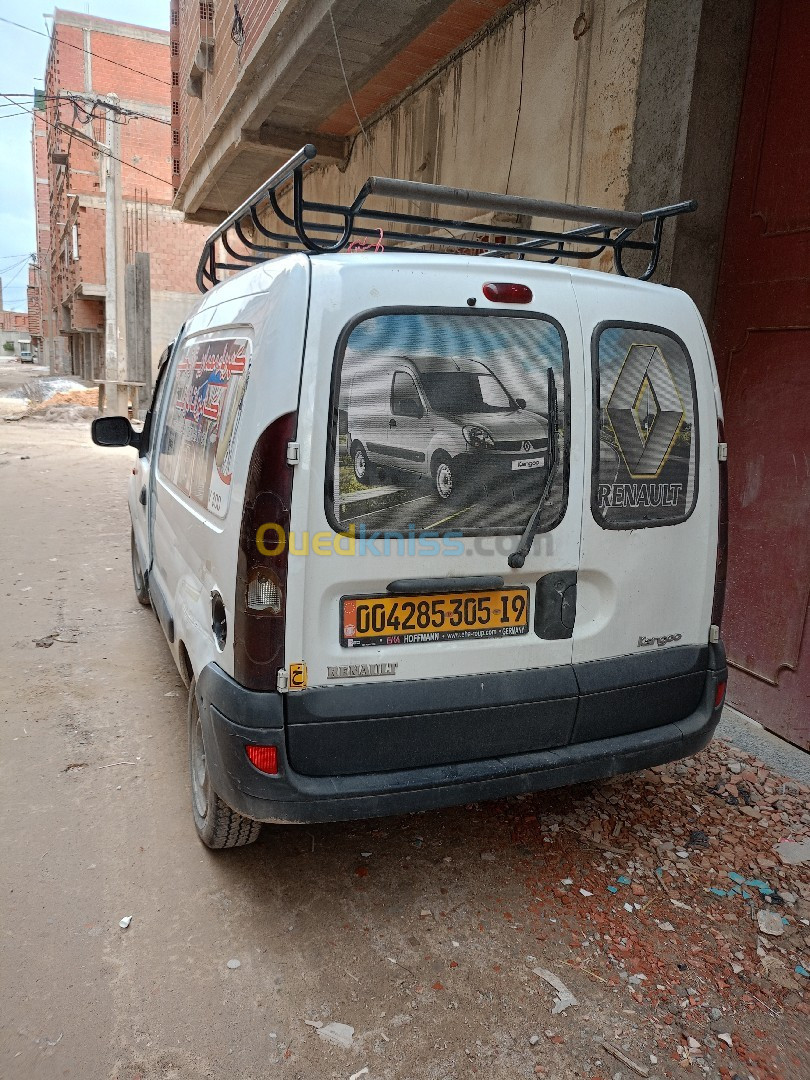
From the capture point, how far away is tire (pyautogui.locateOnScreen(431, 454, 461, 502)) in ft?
7.81

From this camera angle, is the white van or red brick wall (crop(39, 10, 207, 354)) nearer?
the white van

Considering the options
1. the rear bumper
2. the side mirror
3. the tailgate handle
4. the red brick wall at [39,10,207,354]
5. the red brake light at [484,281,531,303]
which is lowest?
the rear bumper

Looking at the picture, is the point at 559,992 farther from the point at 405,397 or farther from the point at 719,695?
the point at 405,397

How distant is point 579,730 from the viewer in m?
2.69

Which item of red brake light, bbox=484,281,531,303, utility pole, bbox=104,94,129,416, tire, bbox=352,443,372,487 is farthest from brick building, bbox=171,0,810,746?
utility pole, bbox=104,94,129,416

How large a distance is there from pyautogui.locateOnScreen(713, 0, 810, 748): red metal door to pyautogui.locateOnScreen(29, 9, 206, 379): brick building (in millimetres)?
20638

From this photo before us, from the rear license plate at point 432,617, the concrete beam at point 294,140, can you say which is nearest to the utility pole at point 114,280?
the concrete beam at point 294,140

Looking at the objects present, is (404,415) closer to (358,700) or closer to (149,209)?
(358,700)

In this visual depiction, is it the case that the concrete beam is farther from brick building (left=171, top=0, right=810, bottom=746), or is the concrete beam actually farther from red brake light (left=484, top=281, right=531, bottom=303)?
red brake light (left=484, top=281, right=531, bottom=303)

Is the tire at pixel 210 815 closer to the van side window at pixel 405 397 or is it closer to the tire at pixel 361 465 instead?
the tire at pixel 361 465

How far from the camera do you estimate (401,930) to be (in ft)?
8.49

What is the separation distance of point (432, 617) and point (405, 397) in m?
0.70

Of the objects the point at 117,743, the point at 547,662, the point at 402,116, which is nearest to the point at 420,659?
the point at 547,662

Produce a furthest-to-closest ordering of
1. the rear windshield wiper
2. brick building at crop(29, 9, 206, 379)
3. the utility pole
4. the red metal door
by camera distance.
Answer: brick building at crop(29, 9, 206, 379) < the utility pole < the red metal door < the rear windshield wiper
